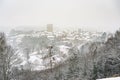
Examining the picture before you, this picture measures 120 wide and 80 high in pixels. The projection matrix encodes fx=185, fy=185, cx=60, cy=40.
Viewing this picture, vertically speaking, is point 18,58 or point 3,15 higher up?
point 3,15

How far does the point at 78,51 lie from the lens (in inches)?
153

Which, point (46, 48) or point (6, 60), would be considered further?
point (46, 48)

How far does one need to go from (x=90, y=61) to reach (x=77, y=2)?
1289mm

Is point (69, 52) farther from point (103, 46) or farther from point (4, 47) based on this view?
point (4, 47)

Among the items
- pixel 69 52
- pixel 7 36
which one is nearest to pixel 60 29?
pixel 69 52

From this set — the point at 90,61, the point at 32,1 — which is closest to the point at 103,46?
the point at 90,61

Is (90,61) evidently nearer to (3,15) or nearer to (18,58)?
(18,58)

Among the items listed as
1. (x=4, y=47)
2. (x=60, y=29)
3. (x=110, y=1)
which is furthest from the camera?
(x=110, y=1)

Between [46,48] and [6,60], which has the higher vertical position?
[46,48]

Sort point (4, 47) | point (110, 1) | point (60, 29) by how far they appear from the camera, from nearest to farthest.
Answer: point (4, 47) → point (60, 29) → point (110, 1)

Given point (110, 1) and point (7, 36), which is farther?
point (110, 1)

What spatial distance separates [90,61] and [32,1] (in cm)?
174

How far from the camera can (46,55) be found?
3.74m

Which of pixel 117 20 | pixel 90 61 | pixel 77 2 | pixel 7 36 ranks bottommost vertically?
pixel 90 61
